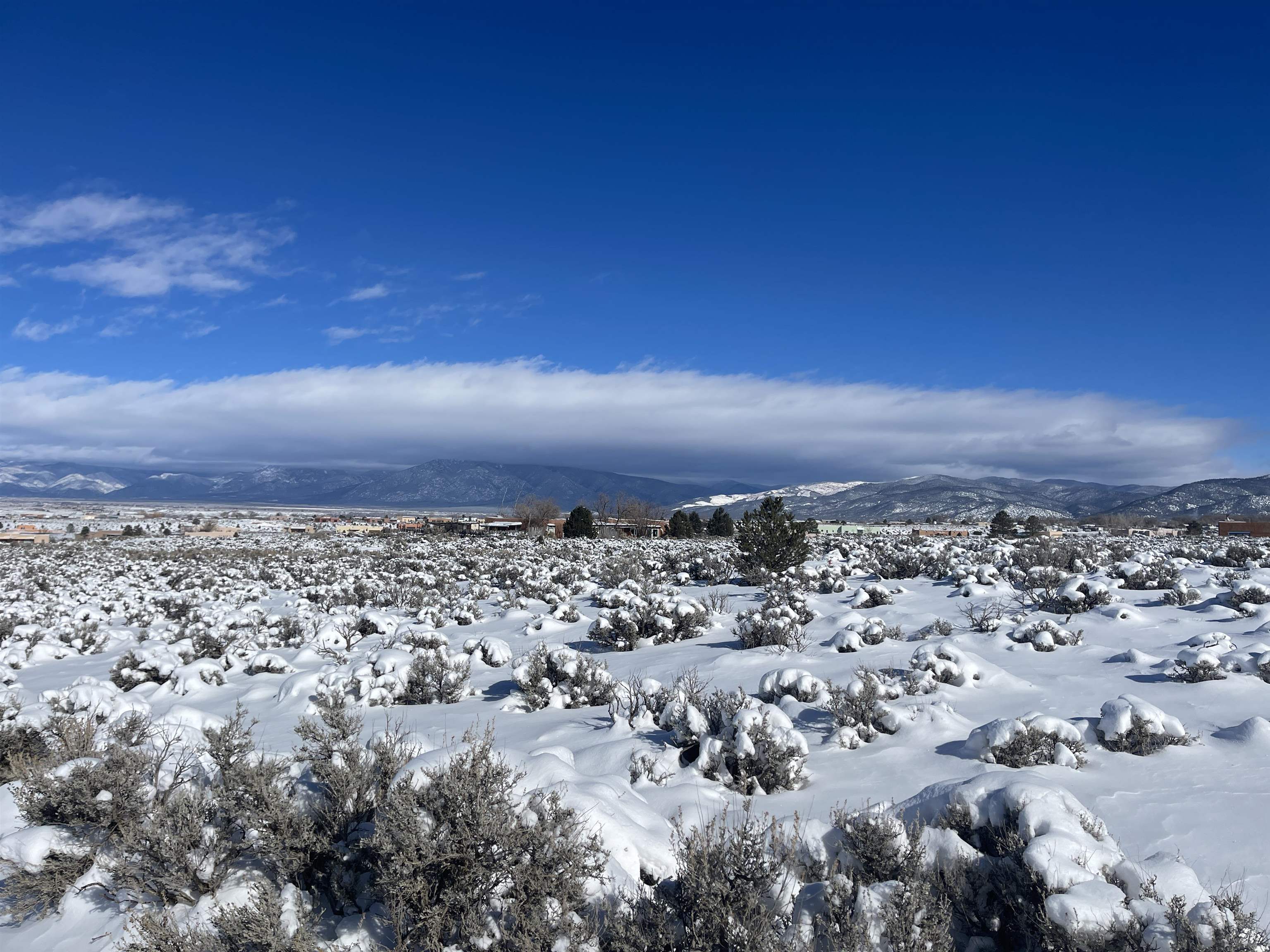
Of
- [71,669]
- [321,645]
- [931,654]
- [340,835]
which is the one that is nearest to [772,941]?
[340,835]

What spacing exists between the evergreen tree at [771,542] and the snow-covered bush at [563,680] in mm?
10067

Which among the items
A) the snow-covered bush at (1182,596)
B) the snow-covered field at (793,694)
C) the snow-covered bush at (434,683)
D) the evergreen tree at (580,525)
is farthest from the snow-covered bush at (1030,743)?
the evergreen tree at (580,525)

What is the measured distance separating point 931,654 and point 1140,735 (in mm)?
2663

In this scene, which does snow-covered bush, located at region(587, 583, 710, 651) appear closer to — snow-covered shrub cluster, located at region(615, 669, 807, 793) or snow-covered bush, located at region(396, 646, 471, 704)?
snow-covered bush, located at region(396, 646, 471, 704)

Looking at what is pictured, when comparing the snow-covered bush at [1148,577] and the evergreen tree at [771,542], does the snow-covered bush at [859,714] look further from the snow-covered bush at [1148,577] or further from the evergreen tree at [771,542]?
the evergreen tree at [771,542]

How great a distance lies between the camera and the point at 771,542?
63.3 ft

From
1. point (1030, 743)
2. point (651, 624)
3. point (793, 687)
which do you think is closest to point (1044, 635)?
point (793, 687)

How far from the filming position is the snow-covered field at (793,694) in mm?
4145

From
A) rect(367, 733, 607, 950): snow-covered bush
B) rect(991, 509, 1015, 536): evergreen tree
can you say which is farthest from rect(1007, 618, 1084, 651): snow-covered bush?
rect(991, 509, 1015, 536): evergreen tree

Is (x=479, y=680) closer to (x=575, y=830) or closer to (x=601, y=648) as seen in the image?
(x=601, y=648)

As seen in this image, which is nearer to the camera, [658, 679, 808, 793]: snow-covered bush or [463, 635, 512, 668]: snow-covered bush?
[658, 679, 808, 793]: snow-covered bush

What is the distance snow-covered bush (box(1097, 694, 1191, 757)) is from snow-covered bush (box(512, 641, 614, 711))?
16.1ft

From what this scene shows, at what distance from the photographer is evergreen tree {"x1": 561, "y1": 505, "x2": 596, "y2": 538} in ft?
182

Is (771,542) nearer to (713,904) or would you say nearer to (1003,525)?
(713,904)
